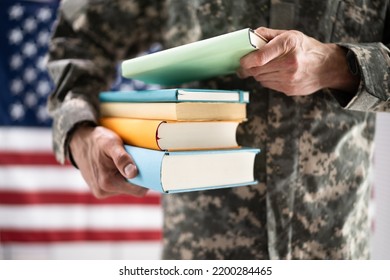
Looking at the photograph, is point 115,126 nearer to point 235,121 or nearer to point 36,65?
point 235,121

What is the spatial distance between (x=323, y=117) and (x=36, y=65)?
91 centimetres

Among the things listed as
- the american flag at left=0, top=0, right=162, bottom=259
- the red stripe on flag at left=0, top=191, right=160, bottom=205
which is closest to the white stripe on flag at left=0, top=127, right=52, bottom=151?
the american flag at left=0, top=0, right=162, bottom=259

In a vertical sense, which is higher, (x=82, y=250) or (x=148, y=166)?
(x=148, y=166)

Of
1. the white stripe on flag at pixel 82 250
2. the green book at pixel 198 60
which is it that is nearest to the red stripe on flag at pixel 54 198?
the white stripe on flag at pixel 82 250

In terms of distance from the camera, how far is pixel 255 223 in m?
0.58

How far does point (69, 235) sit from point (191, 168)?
89 centimetres

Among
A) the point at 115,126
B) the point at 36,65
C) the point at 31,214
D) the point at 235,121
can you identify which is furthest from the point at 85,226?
the point at 235,121

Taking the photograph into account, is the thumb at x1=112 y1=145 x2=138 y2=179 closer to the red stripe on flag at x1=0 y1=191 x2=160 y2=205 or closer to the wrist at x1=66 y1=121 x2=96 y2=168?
the wrist at x1=66 y1=121 x2=96 y2=168

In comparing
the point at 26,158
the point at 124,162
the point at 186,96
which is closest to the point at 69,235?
the point at 26,158

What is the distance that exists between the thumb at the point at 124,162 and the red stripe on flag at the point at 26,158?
73 centimetres

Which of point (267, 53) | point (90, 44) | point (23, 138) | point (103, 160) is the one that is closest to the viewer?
point (267, 53)

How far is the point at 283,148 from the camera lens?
0.55 m

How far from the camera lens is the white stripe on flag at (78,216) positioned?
1.19 meters

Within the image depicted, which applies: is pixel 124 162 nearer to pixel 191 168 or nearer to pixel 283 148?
pixel 191 168
